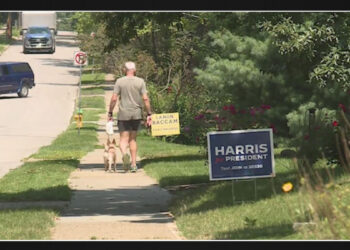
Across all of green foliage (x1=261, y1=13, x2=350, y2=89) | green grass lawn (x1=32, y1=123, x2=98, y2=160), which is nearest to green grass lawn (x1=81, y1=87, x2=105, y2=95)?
green grass lawn (x1=32, y1=123, x2=98, y2=160)

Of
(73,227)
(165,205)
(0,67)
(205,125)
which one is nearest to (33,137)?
(0,67)

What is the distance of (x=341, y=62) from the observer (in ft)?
44.8

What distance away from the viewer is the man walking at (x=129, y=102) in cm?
1592

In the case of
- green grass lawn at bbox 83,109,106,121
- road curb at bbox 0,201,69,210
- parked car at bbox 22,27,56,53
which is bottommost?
green grass lawn at bbox 83,109,106,121

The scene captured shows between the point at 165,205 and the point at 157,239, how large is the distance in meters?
3.33

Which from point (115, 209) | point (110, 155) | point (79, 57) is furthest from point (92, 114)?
point (115, 209)

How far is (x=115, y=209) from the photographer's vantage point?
14.0 metres

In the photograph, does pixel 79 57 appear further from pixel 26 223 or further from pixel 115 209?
pixel 26 223

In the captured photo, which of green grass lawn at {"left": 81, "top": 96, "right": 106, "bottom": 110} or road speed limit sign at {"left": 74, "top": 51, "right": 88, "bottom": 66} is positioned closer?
road speed limit sign at {"left": 74, "top": 51, "right": 88, "bottom": 66}

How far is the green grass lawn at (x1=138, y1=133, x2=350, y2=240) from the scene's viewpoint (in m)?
10.8

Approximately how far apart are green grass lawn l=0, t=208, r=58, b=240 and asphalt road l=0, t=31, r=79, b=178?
6.79 meters

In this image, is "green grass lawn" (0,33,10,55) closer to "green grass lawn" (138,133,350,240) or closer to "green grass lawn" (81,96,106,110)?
"green grass lawn" (138,133,350,240)

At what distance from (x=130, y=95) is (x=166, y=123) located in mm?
7683

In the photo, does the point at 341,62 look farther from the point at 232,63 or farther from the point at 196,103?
the point at 196,103
